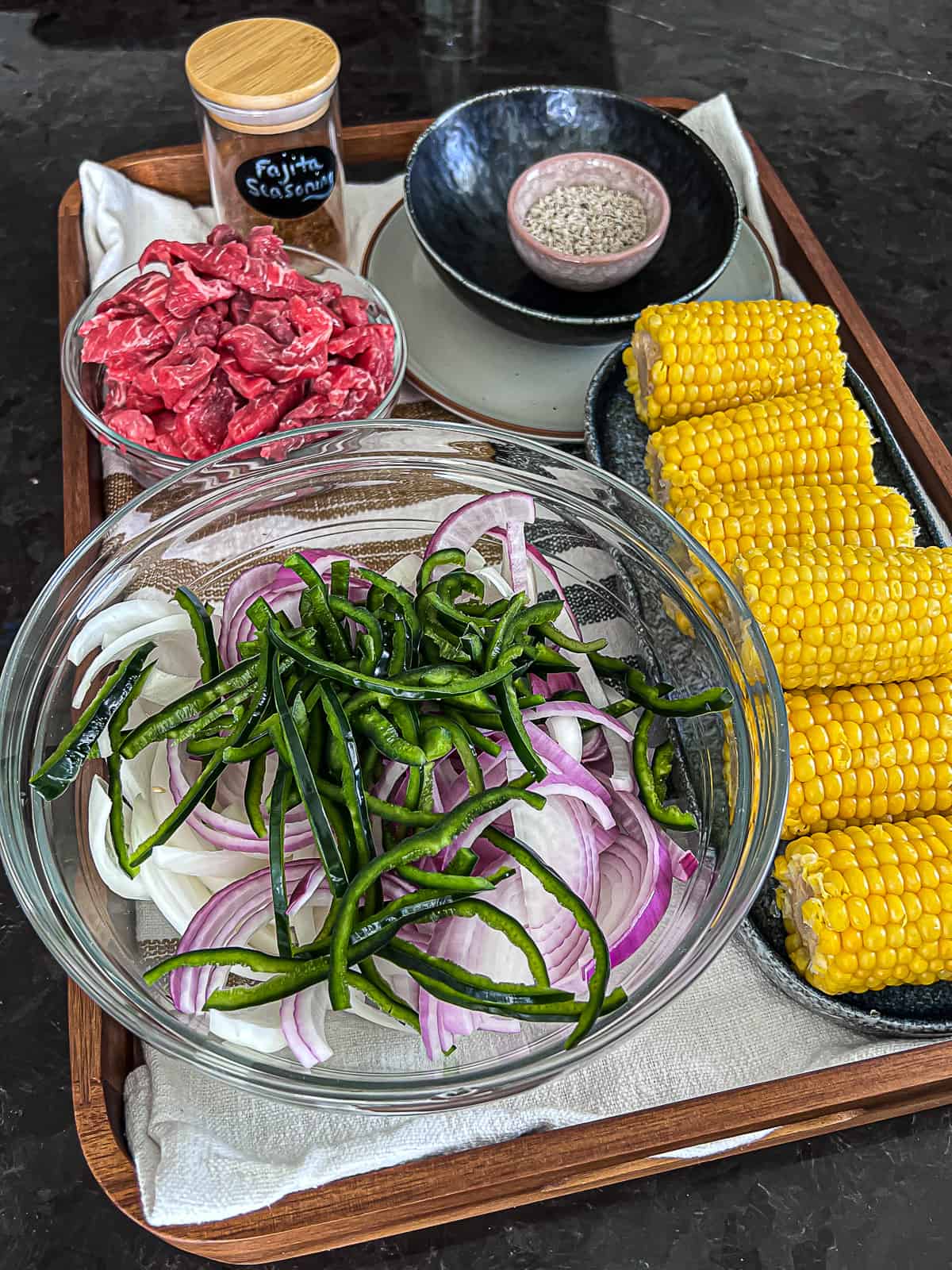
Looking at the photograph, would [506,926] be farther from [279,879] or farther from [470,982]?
[279,879]

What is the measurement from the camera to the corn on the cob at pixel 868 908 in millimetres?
997

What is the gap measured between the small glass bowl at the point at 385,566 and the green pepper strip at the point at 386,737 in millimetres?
253

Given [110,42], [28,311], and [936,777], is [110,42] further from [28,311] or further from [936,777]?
[936,777]

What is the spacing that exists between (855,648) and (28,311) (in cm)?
140

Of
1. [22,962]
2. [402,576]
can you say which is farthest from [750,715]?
[22,962]

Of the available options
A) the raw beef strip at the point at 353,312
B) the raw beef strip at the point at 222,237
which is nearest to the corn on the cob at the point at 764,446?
the raw beef strip at the point at 353,312

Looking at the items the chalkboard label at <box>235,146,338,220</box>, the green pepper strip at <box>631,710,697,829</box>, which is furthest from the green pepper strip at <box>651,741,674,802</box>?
the chalkboard label at <box>235,146,338,220</box>

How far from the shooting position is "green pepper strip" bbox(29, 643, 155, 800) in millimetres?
947

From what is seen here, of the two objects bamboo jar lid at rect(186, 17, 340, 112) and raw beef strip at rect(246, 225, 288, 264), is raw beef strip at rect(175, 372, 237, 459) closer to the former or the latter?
raw beef strip at rect(246, 225, 288, 264)

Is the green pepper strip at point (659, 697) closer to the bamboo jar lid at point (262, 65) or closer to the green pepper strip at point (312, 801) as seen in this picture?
the green pepper strip at point (312, 801)

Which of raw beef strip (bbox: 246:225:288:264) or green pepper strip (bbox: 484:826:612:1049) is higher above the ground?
raw beef strip (bbox: 246:225:288:264)

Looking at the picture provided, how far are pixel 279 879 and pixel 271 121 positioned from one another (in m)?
1.10

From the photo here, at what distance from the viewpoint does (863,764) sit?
112 cm

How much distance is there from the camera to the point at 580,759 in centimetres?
102
